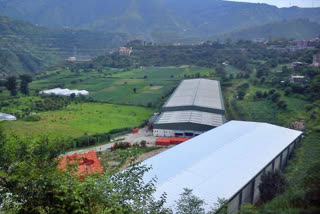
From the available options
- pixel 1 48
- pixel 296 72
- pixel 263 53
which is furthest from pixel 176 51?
pixel 1 48

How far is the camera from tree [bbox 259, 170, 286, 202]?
1350 centimetres

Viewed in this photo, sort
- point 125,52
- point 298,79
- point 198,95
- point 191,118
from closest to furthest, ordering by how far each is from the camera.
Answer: point 191,118, point 198,95, point 298,79, point 125,52

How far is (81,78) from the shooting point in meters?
57.0

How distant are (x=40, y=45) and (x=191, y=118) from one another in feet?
271

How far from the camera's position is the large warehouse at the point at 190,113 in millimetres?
25953

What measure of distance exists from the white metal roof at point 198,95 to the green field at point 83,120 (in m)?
4.16

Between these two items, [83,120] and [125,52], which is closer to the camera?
[83,120]

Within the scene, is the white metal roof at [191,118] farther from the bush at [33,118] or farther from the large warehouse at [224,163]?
the bush at [33,118]

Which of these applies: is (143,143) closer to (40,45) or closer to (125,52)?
(125,52)

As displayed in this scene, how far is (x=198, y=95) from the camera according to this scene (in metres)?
35.5

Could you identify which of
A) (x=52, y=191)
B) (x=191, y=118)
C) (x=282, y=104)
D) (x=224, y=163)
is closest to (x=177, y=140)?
(x=191, y=118)

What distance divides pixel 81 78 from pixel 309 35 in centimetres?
9247

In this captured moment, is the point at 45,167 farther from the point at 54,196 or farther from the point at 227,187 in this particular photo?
the point at 227,187

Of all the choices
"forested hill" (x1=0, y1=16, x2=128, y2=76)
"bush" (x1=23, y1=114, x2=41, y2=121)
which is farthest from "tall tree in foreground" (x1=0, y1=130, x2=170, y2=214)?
"forested hill" (x1=0, y1=16, x2=128, y2=76)
